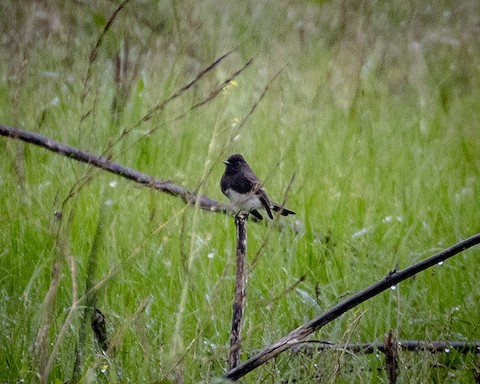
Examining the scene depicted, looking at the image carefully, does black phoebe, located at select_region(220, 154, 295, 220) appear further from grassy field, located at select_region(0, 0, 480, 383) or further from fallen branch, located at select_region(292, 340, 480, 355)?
fallen branch, located at select_region(292, 340, 480, 355)

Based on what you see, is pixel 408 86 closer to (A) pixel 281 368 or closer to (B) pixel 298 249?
(B) pixel 298 249

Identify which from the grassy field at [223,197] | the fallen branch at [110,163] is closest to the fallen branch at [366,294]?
the grassy field at [223,197]

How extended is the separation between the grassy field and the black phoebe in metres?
0.11

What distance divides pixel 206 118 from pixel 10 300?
2045 millimetres

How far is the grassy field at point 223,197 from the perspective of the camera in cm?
227

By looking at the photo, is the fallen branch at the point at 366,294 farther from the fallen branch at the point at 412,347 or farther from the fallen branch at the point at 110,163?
the fallen branch at the point at 110,163

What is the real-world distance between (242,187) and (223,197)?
0.40m

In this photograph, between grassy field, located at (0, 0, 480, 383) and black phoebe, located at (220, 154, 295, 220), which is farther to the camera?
black phoebe, located at (220, 154, 295, 220)

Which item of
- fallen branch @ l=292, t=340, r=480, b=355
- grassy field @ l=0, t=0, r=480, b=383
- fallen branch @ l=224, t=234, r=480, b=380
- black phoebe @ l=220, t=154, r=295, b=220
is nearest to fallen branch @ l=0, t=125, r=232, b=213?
grassy field @ l=0, t=0, r=480, b=383

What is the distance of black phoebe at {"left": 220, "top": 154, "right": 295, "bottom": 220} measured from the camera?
350 centimetres

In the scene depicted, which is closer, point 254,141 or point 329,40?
point 254,141

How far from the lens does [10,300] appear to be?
2.87 m

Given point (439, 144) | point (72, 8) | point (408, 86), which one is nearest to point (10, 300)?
point (439, 144)

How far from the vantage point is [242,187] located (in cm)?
366
